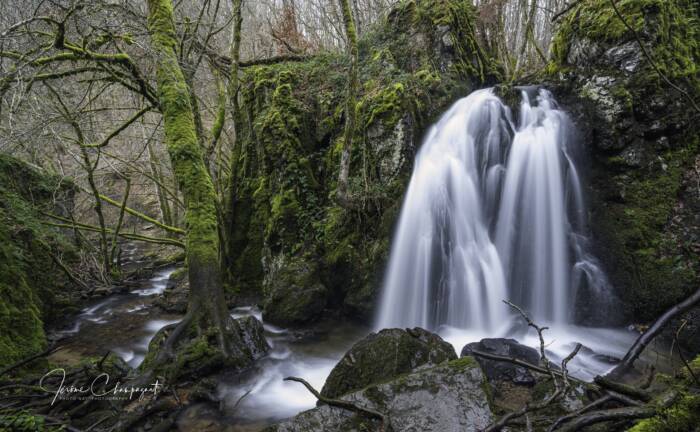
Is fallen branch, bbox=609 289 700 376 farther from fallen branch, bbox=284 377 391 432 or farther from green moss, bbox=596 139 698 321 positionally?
green moss, bbox=596 139 698 321

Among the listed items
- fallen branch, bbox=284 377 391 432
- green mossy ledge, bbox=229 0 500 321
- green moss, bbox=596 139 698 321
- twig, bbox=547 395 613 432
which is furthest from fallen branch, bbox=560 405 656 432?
green mossy ledge, bbox=229 0 500 321

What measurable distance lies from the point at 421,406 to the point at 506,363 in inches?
73.9

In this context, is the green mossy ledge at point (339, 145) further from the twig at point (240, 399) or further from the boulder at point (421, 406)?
the boulder at point (421, 406)

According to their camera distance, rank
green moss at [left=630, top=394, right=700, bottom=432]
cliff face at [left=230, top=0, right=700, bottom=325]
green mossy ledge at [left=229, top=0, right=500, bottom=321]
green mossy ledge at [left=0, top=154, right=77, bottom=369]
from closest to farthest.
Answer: green moss at [left=630, top=394, right=700, bottom=432] → green mossy ledge at [left=0, top=154, right=77, bottom=369] → cliff face at [left=230, top=0, right=700, bottom=325] → green mossy ledge at [left=229, top=0, right=500, bottom=321]

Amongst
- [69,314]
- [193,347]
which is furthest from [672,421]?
[69,314]

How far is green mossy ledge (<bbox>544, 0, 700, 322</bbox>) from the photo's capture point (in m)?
4.84

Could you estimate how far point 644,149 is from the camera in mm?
5340

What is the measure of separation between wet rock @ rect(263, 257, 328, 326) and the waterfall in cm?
117

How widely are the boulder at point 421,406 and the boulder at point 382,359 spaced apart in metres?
0.69

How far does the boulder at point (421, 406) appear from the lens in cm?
227

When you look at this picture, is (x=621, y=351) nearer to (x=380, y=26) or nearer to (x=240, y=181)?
(x=240, y=181)

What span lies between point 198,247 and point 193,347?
50.8 inches

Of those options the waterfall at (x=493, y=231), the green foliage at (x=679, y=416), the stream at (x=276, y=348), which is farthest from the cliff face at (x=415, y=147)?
the green foliage at (x=679, y=416)
